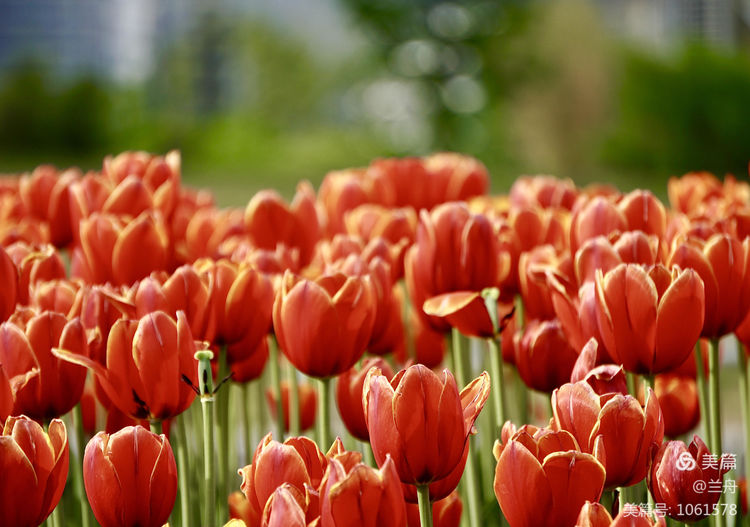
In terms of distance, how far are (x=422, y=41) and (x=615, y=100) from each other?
Answer: 3548 mm

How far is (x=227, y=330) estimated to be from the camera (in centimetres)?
81

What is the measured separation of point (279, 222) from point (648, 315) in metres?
0.53

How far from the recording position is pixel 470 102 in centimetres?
1488

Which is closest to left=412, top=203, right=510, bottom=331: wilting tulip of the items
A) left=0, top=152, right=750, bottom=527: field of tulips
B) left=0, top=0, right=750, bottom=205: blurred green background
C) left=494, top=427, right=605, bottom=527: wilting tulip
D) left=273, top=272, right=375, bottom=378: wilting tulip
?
left=0, top=152, right=750, bottom=527: field of tulips

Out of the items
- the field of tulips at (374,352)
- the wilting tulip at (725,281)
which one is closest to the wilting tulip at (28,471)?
→ the field of tulips at (374,352)

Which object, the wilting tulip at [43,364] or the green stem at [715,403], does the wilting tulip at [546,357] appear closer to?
the green stem at [715,403]

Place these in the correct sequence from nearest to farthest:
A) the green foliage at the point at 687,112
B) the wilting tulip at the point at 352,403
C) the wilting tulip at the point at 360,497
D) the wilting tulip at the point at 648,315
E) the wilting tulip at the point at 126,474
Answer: the wilting tulip at the point at 360,497
the wilting tulip at the point at 126,474
the wilting tulip at the point at 648,315
the wilting tulip at the point at 352,403
the green foliage at the point at 687,112

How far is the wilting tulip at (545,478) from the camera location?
21.0 inches

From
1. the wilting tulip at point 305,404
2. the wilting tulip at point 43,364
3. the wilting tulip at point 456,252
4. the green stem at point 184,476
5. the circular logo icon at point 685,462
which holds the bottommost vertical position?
the wilting tulip at point 305,404

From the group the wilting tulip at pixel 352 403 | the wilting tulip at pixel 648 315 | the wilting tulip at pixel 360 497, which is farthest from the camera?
the wilting tulip at pixel 352 403

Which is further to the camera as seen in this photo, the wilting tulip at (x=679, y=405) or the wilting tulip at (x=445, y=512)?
the wilting tulip at (x=679, y=405)

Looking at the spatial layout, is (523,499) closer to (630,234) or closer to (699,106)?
(630,234)

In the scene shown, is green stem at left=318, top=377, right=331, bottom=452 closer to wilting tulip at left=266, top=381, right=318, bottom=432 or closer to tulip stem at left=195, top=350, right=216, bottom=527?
tulip stem at left=195, top=350, right=216, bottom=527

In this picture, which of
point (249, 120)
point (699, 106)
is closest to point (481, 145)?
point (699, 106)
